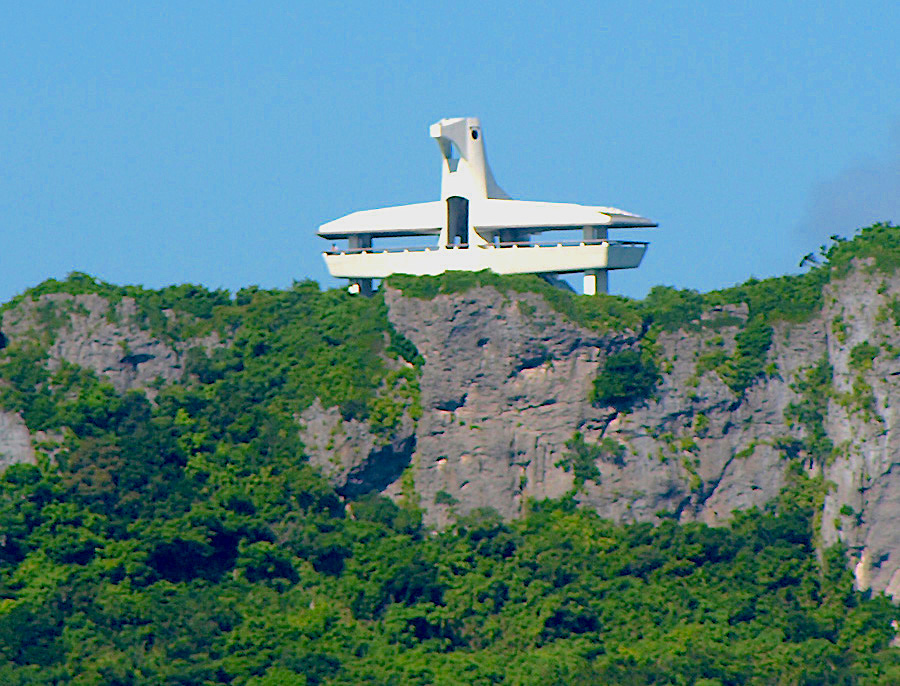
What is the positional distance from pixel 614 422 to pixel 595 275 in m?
5.49

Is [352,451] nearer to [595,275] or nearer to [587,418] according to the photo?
[587,418]

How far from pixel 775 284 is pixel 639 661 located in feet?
49.1

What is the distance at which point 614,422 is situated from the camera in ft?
337

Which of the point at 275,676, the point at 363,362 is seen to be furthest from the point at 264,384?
the point at 275,676

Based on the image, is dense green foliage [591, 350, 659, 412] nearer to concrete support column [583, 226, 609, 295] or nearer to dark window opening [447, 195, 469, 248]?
concrete support column [583, 226, 609, 295]

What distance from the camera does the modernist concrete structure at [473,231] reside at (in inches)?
4112

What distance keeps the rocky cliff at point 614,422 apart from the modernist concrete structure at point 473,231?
8.65 feet

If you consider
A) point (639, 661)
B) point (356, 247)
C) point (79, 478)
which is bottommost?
point (639, 661)

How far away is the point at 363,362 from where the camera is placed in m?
103

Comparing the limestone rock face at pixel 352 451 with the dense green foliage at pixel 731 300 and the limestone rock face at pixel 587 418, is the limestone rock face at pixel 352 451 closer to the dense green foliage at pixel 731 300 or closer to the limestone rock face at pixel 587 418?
the limestone rock face at pixel 587 418

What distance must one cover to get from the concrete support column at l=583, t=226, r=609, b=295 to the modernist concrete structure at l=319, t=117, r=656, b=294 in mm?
34

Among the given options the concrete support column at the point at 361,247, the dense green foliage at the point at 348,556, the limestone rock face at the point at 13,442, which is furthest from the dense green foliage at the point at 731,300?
the limestone rock face at the point at 13,442

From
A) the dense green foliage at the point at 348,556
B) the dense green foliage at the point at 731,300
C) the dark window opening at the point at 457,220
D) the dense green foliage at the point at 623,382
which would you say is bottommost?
the dense green foliage at the point at 348,556

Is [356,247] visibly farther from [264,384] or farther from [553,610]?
[553,610]
